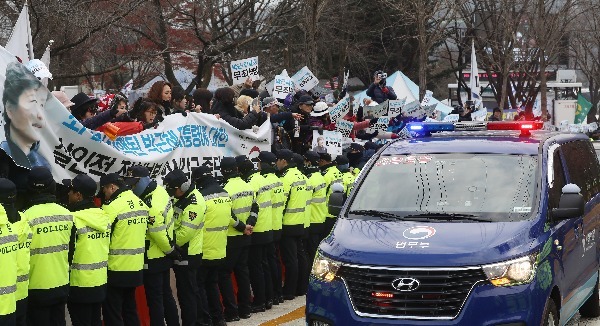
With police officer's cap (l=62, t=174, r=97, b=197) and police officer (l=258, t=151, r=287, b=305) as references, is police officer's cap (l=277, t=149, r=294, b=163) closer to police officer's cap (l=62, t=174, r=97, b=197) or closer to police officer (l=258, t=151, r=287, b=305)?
police officer (l=258, t=151, r=287, b=305)

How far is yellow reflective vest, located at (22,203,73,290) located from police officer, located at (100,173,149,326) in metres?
0.71

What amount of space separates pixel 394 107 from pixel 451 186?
33.3 ft

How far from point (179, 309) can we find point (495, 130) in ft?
13.2

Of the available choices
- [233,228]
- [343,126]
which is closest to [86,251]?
[233,228]

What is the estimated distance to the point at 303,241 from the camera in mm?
14094

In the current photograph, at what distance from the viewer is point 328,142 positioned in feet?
50.0

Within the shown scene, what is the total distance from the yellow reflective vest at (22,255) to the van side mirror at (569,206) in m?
4.12

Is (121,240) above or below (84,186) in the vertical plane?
below

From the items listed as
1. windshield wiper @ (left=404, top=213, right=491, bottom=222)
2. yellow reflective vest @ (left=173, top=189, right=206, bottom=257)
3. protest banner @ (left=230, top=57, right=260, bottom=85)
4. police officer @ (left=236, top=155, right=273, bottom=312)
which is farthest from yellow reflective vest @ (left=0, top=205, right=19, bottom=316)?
protest banner @ (left=230, top=57, right=260, bottom=85)

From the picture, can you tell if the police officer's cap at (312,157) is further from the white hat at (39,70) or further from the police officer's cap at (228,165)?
the white hat at (39,70)

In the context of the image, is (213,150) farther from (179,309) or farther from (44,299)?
(44,299)

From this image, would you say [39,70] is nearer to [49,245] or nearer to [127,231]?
[127,231]

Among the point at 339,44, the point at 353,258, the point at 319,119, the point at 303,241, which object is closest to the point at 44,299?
the point at 353,258

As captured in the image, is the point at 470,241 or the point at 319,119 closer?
the point at 470,241
